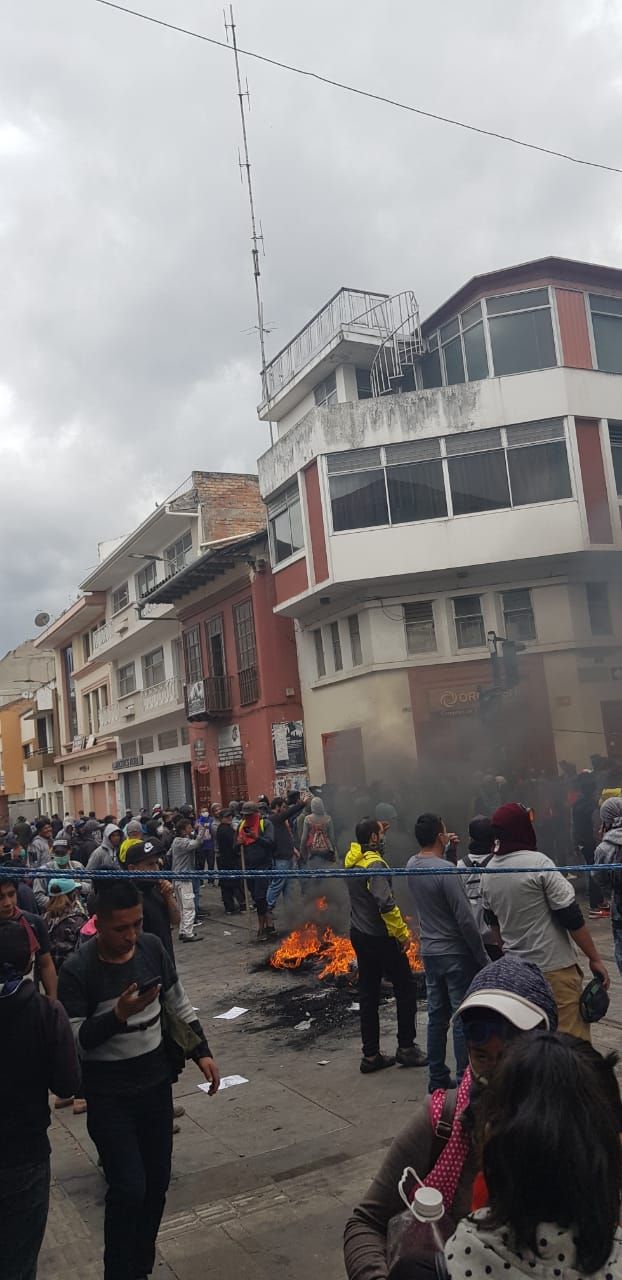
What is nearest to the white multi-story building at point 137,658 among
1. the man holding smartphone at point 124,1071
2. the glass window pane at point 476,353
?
the glass window pane at point 476,353

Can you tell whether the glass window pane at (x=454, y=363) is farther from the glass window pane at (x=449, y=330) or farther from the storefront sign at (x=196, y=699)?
the storefront sign at (x=196, y=699)

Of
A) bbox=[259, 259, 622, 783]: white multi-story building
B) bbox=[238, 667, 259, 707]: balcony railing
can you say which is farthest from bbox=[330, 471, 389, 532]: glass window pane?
bbox=[238, 667, 259, 707]: balcony railing

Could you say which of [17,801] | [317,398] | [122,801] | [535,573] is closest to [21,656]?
[17,801]

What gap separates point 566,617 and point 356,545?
15.8 ft

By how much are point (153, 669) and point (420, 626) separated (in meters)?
15.9

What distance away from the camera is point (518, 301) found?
781 inches

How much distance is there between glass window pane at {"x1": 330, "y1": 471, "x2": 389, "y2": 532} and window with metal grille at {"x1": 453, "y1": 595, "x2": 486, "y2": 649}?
253cm

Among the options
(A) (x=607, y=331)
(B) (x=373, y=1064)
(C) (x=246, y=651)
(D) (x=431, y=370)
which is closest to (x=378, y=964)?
(B) (x=373, y=1064)

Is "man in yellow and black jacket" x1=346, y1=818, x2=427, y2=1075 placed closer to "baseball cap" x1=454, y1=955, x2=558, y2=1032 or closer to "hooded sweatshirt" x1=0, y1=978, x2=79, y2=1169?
"hooded sweatshirt" x1=0, y1=978, x2=79, y2=1169

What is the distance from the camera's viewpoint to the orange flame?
9117 millimetres

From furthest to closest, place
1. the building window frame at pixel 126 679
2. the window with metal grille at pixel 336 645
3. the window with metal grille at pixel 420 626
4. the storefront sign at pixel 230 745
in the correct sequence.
Answer: the building window frame at pixel 126 679
the storefront sign at pixel 230 745
the window with metal grille at pixel 336 645
the window with metal grille at pixel 420 626

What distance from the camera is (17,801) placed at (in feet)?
190

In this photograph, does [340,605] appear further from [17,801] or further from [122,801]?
[17,801]

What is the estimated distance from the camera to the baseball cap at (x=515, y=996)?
210cm
